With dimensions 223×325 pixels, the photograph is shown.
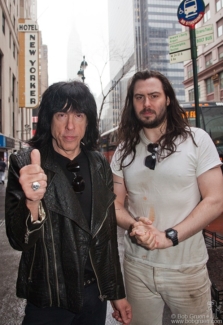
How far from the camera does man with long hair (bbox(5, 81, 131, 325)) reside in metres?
1.61

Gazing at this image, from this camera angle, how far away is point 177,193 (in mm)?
2057

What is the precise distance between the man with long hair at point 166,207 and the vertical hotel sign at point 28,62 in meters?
16.6

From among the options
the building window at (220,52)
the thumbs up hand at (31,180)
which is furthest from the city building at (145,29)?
the thumbs up hand at (31,180)

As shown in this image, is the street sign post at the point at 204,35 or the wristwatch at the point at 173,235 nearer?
the wristwatch at the point at 173,235

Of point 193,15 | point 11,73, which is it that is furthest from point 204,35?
point 11,73

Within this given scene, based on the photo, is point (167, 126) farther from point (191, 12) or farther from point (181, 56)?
point (191, 12)

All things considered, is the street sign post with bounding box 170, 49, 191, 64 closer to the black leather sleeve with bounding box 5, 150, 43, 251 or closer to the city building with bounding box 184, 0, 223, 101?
the black leather sleeve with bounding box 5, 150, 43, 251

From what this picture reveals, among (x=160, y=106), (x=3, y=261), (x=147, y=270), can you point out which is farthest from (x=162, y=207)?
(x=3, y=261)

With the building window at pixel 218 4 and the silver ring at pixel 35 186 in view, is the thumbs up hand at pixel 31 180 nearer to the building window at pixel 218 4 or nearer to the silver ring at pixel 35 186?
the silver ring at pixel 35 186

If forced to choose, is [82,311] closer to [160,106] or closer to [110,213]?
[110,213]

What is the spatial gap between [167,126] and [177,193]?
62 centimetres

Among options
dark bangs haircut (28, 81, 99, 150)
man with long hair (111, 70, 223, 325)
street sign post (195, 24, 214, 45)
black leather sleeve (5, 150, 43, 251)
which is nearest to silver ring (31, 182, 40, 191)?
black leather sleeve (5, 150, 43, 251)

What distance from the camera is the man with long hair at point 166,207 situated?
198 cm

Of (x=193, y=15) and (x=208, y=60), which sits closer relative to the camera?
(x=193, y=15)
